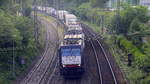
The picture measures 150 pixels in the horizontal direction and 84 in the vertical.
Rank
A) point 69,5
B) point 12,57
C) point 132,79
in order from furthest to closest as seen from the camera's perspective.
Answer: point 69,5 < point 12,57 < point 132,79

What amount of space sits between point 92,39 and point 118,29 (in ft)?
20.1

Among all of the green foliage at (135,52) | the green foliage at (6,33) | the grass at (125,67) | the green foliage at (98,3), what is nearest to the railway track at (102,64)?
the grass at (125,67)

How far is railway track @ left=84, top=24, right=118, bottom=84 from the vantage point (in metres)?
22.7

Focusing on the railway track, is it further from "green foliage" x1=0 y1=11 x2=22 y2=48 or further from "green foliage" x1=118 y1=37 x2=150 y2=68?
"green foliage" x1=0 y1=11 x2=22 y2=48

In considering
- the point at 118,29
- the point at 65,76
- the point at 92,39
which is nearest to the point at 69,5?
the point at 92,39

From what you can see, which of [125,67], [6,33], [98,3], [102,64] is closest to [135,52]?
[125,67]

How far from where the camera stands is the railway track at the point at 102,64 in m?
22.7

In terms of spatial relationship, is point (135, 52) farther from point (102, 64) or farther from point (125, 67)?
point (102, 64)

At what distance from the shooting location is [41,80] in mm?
23203

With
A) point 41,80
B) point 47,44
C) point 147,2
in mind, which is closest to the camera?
point 41,80

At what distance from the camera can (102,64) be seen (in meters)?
27.1

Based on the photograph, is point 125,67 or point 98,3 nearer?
point 125,67

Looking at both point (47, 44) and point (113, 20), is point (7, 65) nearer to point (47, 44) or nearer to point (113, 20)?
point (47, 44)

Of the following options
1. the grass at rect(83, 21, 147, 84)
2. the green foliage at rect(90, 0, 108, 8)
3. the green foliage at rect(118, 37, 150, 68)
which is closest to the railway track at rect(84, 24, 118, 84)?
the grass at rect(83, 21, 147, 84)
